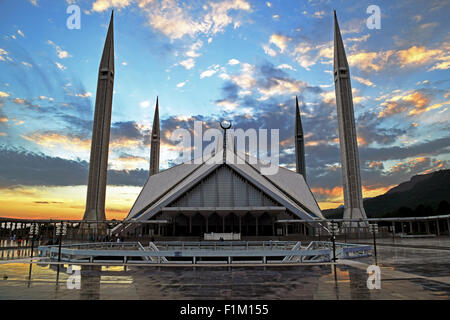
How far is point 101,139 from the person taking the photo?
2029 inches

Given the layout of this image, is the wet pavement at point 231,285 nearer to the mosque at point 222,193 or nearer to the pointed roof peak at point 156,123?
the mosque at point 222,193

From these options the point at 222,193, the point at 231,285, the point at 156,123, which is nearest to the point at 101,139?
the point at 222,193

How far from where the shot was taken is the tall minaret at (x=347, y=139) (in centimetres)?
4962

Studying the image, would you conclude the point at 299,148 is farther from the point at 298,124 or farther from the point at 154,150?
the point at 154,150

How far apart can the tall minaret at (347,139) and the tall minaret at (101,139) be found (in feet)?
128

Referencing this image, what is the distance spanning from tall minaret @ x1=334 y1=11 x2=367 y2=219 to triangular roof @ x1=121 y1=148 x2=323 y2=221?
19.0 ft

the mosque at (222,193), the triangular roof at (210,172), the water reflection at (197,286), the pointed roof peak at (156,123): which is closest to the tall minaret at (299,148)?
the triangular roof at (210,172)

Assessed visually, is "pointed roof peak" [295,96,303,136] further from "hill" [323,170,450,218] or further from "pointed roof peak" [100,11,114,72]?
"hill" [323,170,450,218]

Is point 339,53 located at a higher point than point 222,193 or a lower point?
higher

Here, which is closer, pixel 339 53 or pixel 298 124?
pixel 339 53

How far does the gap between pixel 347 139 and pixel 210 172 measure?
79.2 feet

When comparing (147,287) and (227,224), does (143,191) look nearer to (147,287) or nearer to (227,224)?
(227,224)

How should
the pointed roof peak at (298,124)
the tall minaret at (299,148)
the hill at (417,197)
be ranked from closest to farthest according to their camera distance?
the tall minaret at (299,148)
the pointed roof peak at (298,124)
the hill at (417,197)

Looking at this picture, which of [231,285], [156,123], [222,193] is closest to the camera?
[231,285]
